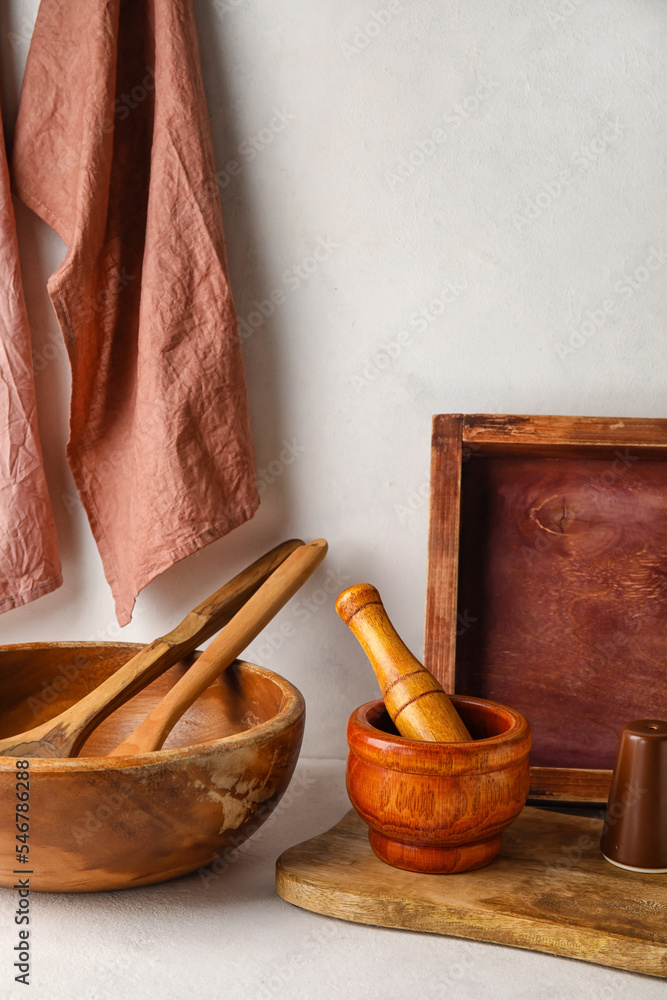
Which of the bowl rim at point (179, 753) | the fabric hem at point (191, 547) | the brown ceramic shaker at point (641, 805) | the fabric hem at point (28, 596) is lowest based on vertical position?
the brown ceramic shaker at point (641, 805)

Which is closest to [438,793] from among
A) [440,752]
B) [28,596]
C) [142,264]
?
[440,752]

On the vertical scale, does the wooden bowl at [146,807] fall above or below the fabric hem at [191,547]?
below

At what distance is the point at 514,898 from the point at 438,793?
10 cm

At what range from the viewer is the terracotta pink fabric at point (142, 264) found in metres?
0.81

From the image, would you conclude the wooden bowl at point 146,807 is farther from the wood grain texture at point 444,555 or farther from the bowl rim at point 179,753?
the wood grain texture at point 444,555

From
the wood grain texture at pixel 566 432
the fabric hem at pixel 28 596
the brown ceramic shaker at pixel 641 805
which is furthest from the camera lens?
the fabric hem at pixel 28 596

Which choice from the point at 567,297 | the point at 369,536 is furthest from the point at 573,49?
the point at 369,536

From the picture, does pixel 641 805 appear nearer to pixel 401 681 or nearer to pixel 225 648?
pixel 401 681

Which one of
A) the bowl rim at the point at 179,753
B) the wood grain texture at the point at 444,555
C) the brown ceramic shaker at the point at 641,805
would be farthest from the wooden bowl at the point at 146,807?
the brown ceramic shaker at the point at 641,805

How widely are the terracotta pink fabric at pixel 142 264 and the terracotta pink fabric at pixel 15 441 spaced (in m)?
0.04

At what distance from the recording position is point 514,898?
599 mm

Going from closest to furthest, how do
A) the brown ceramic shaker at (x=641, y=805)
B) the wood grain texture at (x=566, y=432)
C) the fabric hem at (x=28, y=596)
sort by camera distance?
the brown ceramic shaker at (x=641, y=805) → the wood grain texture at (x=566, y=432) → the fabric hem at (x=28, y=596)

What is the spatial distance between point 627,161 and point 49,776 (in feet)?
2.60

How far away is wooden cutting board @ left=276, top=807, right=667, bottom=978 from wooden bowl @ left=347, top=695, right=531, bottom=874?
0.02m
